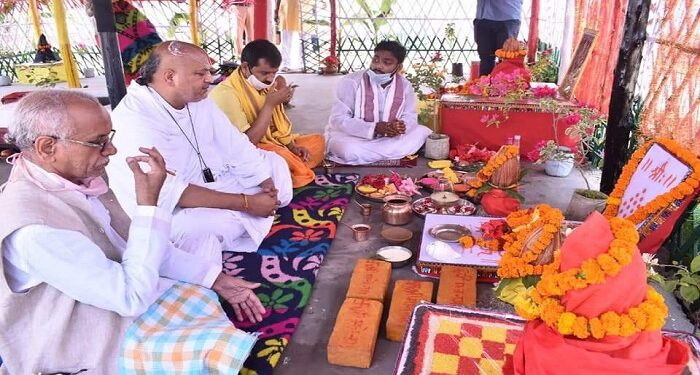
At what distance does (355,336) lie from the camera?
217 cm

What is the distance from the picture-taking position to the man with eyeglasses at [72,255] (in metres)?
1.50

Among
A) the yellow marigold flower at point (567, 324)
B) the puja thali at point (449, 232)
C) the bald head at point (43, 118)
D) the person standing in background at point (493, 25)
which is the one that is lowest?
the puja thali at point (449, 232)

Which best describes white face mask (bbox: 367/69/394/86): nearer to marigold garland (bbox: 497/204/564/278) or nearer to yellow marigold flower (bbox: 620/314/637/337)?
marigold garland (bbox: 497/204/564/278)

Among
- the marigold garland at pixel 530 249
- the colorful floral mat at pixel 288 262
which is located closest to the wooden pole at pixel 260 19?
the colorful floral mat at pixel 288 262

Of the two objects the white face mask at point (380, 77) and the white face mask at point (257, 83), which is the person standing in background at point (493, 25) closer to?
the white face mask at point (380, 77)

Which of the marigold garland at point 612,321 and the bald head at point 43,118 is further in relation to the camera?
the bald head at point 43,118

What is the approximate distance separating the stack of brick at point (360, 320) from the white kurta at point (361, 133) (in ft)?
7.27

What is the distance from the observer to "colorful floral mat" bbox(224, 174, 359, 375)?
233cm

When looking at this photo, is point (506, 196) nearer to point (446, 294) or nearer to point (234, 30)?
point (446, 294)

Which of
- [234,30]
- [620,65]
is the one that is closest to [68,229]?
[620,65]

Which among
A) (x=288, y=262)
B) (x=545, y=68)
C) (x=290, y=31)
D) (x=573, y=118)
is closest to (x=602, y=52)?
(x=573, y=118)

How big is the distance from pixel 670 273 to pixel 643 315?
1.81 meters

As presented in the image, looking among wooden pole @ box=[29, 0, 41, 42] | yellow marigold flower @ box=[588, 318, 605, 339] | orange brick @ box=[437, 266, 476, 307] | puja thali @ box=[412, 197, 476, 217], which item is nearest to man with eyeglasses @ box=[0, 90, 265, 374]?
orange brick @ box=[437, 266, 476, 307]

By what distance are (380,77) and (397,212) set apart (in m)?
1.76
